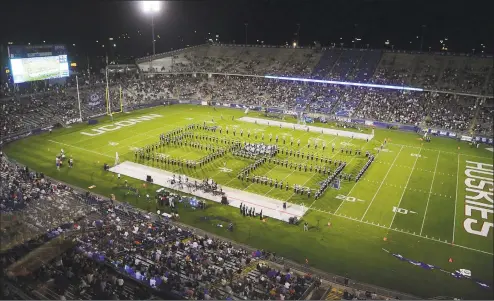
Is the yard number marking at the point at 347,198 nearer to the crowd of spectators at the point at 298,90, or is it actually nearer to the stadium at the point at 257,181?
the stadium at the point at 257,181

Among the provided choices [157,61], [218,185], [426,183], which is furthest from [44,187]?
[157,61]

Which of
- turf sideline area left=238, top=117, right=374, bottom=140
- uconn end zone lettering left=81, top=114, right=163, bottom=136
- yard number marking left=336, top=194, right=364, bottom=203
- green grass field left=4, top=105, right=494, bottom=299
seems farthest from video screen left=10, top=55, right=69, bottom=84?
yard number marking left=336, top=194, right=364, bottom=203

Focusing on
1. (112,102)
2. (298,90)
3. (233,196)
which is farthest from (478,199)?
(112,102)

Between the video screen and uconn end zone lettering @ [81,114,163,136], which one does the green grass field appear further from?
the video screen

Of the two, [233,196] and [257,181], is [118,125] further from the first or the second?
[233,196]

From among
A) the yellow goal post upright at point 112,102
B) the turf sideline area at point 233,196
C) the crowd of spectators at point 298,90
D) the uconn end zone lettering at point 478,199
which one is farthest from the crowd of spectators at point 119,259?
the yellow goal post upright at point 112,102

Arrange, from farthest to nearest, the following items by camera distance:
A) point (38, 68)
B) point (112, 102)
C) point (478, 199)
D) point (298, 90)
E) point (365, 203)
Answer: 1. point (298, 90)
2. point (112, 102)
3. point (38, 68)
4. point (478, 199)
5. point (365, 203)
